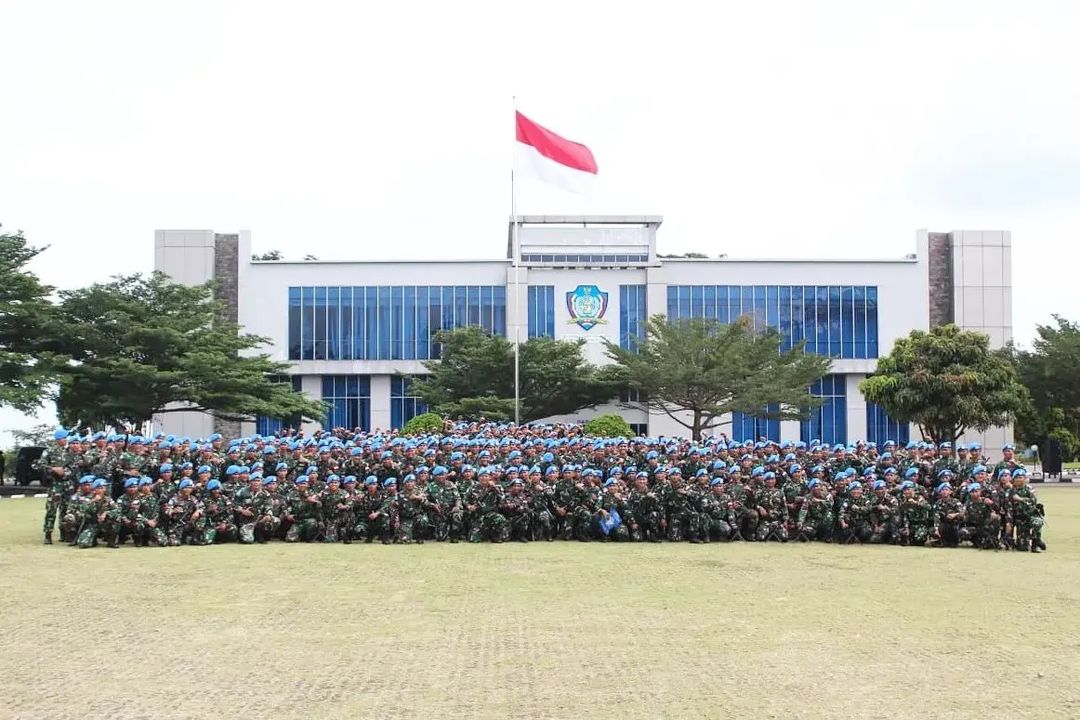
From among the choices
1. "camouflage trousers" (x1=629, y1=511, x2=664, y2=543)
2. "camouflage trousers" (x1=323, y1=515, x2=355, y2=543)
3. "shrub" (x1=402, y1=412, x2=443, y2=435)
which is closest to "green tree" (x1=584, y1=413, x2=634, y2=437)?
"shrub" (x1=402, y1=412, x2=443, y2=435)

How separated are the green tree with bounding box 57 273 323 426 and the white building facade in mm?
6855

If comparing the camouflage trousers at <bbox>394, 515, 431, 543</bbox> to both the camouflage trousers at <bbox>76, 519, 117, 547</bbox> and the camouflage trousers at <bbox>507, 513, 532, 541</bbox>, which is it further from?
the camouflage trousers at <bbox>76, 519, 117, 547</bbox>

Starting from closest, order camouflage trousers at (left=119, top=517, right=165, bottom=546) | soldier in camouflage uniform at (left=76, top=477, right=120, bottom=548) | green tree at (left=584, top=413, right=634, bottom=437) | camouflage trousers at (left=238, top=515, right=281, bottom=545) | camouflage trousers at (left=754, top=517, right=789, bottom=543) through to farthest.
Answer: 1. soldier in camouflage uniform at (left=76, top=477, right=120, bottom=548)
2. camouflage trousers at (left=119, top=517, right=165, bottom=546)
3. camouflage trousers at (left=238, top=515, right=281, bottom=545)
4. camouflage trousers at (left=754, top=517, right=789, bottom=543)
5. green tree at (left=584, top=413, right=634, bottom=437)

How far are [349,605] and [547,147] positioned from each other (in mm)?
14766

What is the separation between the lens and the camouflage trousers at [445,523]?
41.1 feet

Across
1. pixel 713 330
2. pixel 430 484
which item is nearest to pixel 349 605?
pixel 430 484

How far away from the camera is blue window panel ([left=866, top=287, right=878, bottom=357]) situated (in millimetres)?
36844

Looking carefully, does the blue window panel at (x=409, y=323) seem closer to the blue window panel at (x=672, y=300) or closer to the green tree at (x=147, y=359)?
the green tree at (x=147, y=359)

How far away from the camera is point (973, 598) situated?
8.57 metres

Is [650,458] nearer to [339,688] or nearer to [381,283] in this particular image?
[339,688]

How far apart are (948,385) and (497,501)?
61.0 ft

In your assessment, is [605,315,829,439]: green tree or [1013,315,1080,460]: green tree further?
[1013,315,1080,460]: green tree

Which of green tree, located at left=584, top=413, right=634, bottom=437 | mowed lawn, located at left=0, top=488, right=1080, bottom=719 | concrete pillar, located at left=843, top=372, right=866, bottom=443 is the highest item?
concrete pillar, located at left=843, top=372, right=866, bottom=443

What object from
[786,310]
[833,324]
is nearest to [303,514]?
[786,310]
